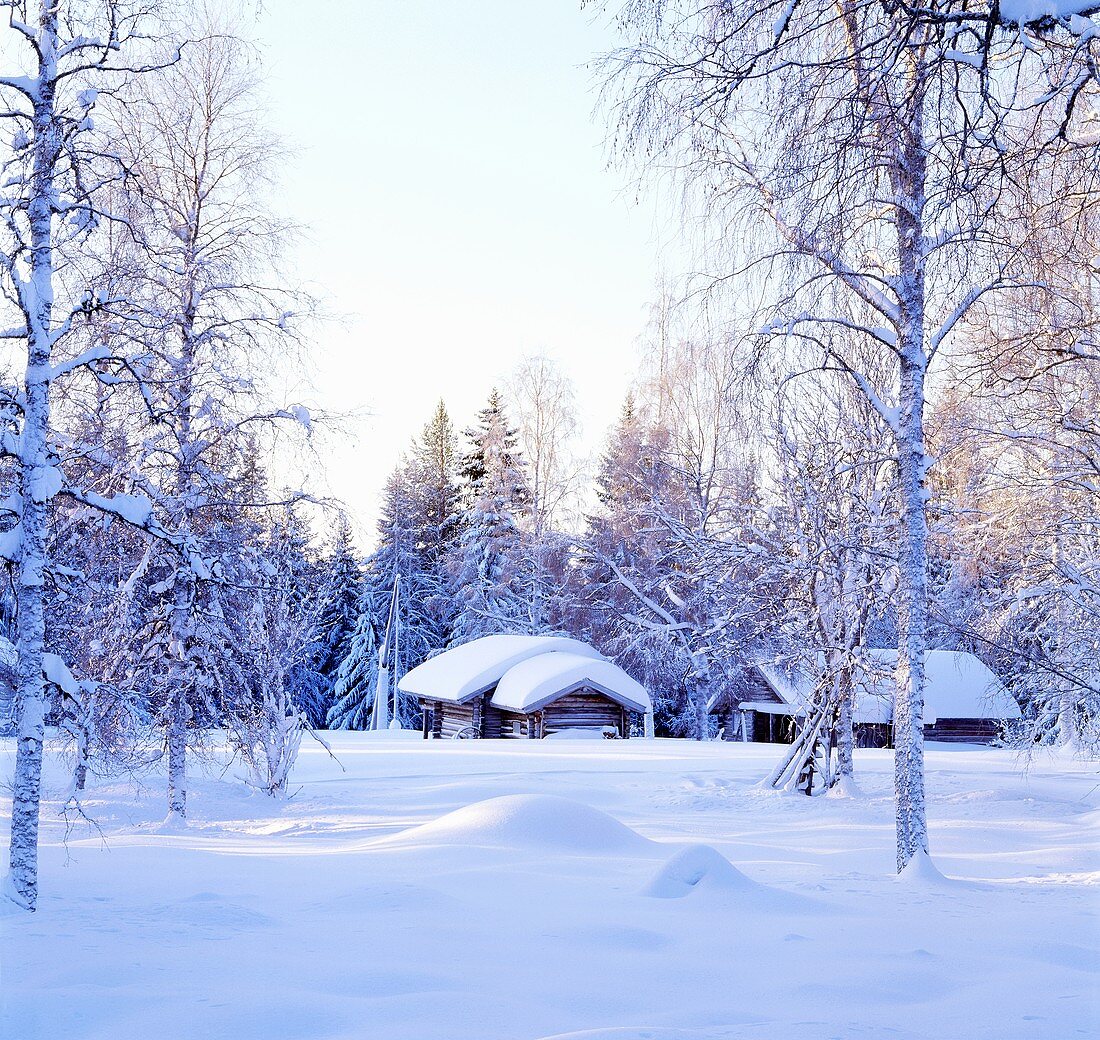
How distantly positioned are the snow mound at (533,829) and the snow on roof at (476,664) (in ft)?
76.2

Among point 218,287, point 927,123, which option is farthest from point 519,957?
→ point 218,287

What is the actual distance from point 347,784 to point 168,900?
45.9ft

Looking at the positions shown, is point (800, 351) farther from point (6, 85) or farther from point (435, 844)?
point (6, 85)

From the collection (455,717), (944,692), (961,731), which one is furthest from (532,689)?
(961,731)

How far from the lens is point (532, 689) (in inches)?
1248

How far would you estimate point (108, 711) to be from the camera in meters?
14.3

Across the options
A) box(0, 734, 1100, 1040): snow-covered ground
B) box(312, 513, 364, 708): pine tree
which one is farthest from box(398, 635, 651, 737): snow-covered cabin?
box(0, 734, 1100, 1040): snow-covered ground

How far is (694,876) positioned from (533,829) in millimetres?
2671

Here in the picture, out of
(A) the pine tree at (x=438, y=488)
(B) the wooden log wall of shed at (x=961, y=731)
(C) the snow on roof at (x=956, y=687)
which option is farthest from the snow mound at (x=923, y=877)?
(A) the pine tree at (x=438, y=488)

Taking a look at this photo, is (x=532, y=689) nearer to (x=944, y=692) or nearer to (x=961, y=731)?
(x=944, y=692)

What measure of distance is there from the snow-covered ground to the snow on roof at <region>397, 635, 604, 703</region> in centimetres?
2057

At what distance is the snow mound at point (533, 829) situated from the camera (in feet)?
32.6

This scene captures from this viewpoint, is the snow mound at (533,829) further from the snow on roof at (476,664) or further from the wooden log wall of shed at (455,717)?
the wooden log wall of shed at (455,717)

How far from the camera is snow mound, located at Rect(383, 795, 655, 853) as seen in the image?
9938 millimetres
